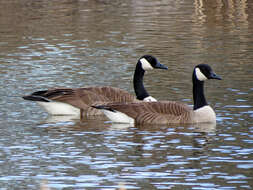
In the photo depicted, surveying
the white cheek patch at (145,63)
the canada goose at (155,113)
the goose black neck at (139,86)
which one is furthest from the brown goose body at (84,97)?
the white cheek patch at (145,63)

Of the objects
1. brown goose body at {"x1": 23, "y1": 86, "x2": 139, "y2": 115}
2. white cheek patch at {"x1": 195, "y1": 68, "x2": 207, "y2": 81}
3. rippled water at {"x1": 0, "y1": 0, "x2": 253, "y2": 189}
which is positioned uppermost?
white cheek patch at {"x1": 195, "y1": 68, "x2": 207, "y2": 81}

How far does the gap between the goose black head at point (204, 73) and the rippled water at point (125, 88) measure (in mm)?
1000

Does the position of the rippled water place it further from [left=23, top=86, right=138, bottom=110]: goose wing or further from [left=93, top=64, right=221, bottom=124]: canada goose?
[left=23, top=86, right=138, bottom=110]: goose wing

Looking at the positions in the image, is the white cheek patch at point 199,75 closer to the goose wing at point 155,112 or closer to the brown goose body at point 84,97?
the goose wing at point 155,112

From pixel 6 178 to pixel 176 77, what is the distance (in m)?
11.7

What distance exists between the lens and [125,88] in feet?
72.5

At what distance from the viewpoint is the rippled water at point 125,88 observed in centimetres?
1323

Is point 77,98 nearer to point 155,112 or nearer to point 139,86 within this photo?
point 139,86

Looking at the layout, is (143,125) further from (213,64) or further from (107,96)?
(213,64)

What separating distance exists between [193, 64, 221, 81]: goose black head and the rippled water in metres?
1.00

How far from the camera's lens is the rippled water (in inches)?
521

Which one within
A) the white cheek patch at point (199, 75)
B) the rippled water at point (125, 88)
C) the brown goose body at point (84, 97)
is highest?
the white cheek patch at point (199, 75)

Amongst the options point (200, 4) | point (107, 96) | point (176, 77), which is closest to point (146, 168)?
point (107, 96)

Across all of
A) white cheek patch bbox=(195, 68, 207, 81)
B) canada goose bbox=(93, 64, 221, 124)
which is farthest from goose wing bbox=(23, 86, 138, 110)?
white cheek patch bbox=(195, 68, 207, 81)
